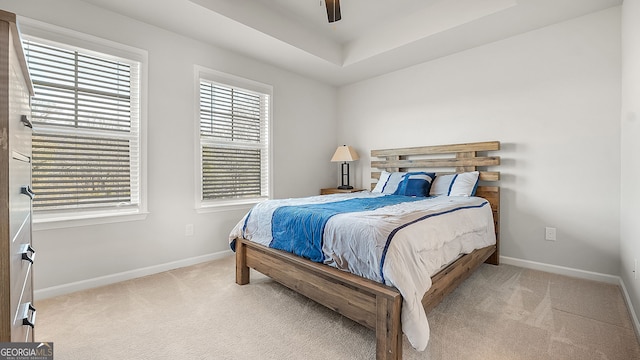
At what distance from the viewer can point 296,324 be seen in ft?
6.04

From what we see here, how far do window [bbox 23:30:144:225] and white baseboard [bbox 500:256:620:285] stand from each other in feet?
13.1

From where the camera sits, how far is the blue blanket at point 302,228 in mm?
1859

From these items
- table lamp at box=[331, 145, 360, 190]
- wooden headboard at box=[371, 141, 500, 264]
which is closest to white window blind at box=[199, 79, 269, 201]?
table lamp at box=[331, 145, 360, 190]

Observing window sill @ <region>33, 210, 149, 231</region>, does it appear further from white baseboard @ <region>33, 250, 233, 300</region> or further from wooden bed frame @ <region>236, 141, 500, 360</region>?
wooden bed frame @ <region>236, 141, 500, 360</region>

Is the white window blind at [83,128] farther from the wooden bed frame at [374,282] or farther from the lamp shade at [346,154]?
the lamp shade at [346,154]

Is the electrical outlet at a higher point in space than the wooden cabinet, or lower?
lower

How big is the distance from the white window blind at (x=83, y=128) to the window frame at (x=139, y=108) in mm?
39

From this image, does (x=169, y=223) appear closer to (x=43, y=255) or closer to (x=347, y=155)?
(x=43, y=255)

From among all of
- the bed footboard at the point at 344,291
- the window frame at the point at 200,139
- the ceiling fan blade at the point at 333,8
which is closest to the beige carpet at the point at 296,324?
the bed footboard at the point at 344,291

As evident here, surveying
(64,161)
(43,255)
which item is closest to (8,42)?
(64,161)

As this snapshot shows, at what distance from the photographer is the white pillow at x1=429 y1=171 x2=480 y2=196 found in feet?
9.96

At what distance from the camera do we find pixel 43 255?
222 centimetres

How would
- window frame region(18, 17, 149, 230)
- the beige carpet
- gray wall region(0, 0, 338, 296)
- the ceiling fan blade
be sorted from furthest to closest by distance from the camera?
gray wall region(0, 0, 338, 296), window frame region(18, 17, 149, 230), the ceiling fan blade, the beige carpet

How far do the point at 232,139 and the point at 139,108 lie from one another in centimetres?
105
